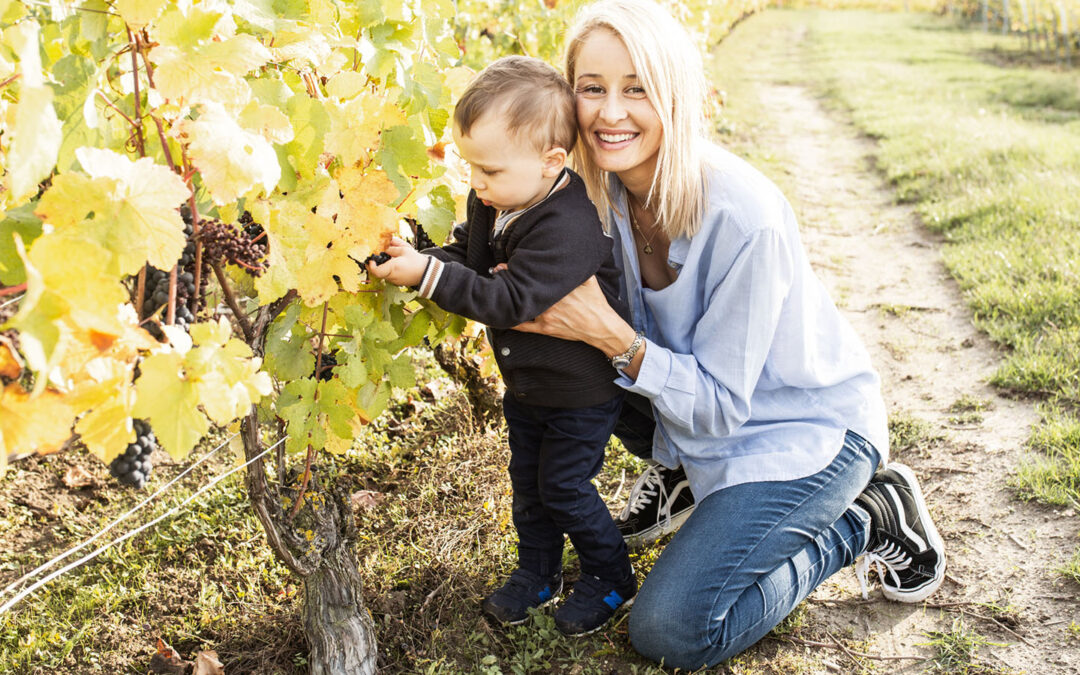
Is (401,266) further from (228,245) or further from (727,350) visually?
(727,350)

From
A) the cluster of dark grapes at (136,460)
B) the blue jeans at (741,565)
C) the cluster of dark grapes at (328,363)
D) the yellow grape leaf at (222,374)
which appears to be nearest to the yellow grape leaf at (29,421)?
the yellow grape leaf at (222,374)

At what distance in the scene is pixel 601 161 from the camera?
2.10 metres

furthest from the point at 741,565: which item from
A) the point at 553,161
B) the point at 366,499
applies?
the point at 366,499

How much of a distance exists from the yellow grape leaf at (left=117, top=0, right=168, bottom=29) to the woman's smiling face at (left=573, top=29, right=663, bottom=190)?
1067mm

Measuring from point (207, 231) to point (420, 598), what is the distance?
123cm

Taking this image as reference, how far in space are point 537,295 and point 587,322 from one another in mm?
188

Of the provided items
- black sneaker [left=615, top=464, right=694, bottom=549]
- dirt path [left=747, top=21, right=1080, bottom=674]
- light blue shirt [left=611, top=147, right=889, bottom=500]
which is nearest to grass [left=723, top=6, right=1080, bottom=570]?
dirt path [left=747, top=21, right=1080, bottom=674]

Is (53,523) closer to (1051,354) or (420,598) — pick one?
(420,598)

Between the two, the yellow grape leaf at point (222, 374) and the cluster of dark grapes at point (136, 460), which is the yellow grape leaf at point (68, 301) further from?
the cluster of dark grapes at point (136, 460)

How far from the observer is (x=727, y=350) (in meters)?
2.15

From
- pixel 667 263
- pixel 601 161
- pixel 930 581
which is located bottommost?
pixel 930 581

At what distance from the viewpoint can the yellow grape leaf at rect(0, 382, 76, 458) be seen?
1016 millimetres

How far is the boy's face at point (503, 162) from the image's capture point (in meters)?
1.84

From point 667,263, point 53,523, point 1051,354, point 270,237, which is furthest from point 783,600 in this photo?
point 53,523
